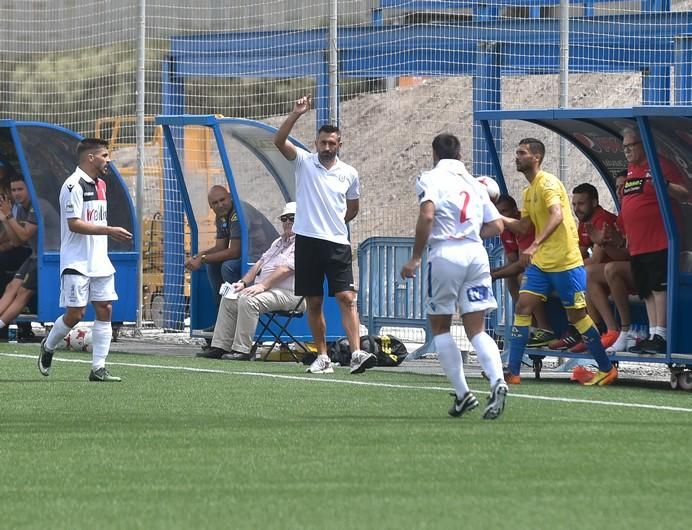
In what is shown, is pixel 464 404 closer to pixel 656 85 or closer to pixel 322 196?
pixel 322 196

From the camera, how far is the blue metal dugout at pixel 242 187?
55.7 feet

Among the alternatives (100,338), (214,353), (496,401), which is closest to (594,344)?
(496,401)

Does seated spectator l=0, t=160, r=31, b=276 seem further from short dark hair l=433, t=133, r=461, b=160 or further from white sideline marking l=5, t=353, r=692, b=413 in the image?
short dark hair l=433, t=133, r=461, b=160

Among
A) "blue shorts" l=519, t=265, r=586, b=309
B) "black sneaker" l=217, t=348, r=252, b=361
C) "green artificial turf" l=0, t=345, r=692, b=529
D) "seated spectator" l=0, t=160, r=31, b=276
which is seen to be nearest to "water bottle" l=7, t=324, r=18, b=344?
"seated spectator" l=0, t=160, r=31, b=276

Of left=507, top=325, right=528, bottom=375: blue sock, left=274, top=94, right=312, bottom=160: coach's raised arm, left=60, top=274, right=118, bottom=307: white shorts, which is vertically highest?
left=274, top=94, right=312, bottom=160: coach's raised arm

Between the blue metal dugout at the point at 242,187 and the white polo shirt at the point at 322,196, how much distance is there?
285 cm

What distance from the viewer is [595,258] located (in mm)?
13750

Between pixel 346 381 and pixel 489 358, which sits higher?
pixel 489 358

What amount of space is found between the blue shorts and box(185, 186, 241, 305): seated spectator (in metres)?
4.77

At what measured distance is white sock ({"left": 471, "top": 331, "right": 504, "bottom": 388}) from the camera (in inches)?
382

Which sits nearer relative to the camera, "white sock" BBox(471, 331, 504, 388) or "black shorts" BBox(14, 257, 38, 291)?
"white sock" BBox(471, 331, 504, 388)

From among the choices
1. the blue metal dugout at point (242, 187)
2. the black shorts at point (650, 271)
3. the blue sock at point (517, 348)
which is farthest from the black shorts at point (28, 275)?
the black shorts at point (650, 271)

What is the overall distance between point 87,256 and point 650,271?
440 cm

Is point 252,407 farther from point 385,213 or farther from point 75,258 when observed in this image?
point 385,213
